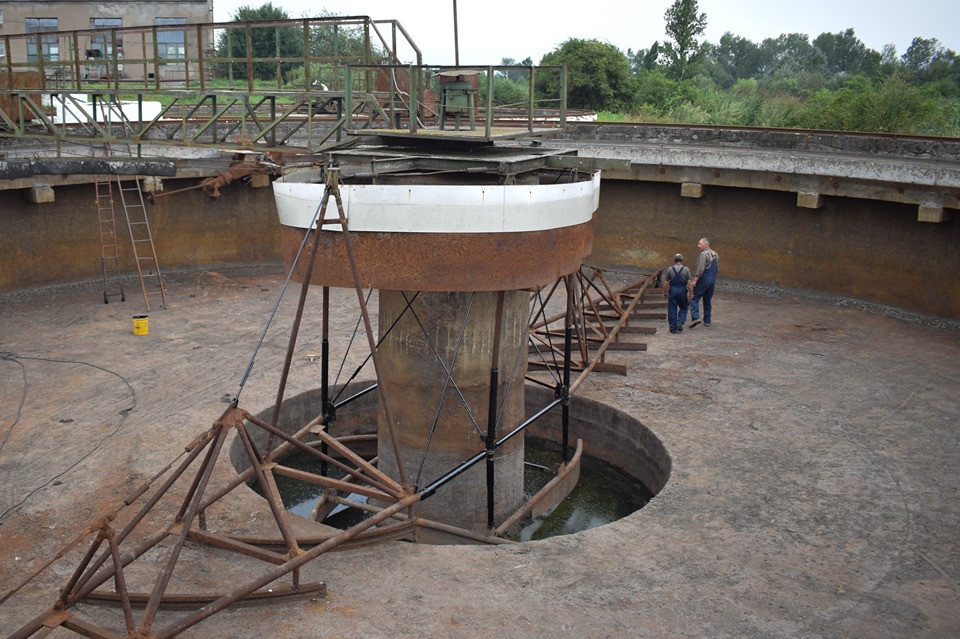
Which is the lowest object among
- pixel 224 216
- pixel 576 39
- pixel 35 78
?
pixel 224 216

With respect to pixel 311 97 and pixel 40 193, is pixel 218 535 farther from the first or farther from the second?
pixel 40 193

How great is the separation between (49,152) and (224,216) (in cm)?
389

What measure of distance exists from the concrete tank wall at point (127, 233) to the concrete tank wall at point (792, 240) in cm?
811

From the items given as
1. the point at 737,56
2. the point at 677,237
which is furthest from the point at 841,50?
the point at 677,237

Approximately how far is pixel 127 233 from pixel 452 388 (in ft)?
39.1

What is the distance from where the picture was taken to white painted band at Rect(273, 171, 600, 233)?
370 inches

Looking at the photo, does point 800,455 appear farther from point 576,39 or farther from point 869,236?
point 576,39

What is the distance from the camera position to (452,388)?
1116 centimetres

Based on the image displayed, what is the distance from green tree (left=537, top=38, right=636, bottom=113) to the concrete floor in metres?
23.3

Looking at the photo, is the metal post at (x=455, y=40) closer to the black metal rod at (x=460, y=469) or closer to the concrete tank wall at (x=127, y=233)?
the black metal rod at (x=460, y=469)

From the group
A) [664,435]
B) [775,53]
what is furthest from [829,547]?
[775,53]

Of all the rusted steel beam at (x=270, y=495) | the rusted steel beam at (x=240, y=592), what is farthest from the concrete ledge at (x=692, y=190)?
the rusted steel beam at (x=270, y=495)

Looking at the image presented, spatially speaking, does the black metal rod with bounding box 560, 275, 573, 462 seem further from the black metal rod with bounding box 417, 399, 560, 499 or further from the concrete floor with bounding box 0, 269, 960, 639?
the concrete floor with bounding box 0, 269, 960, 639

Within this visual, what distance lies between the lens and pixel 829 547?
9023mm
